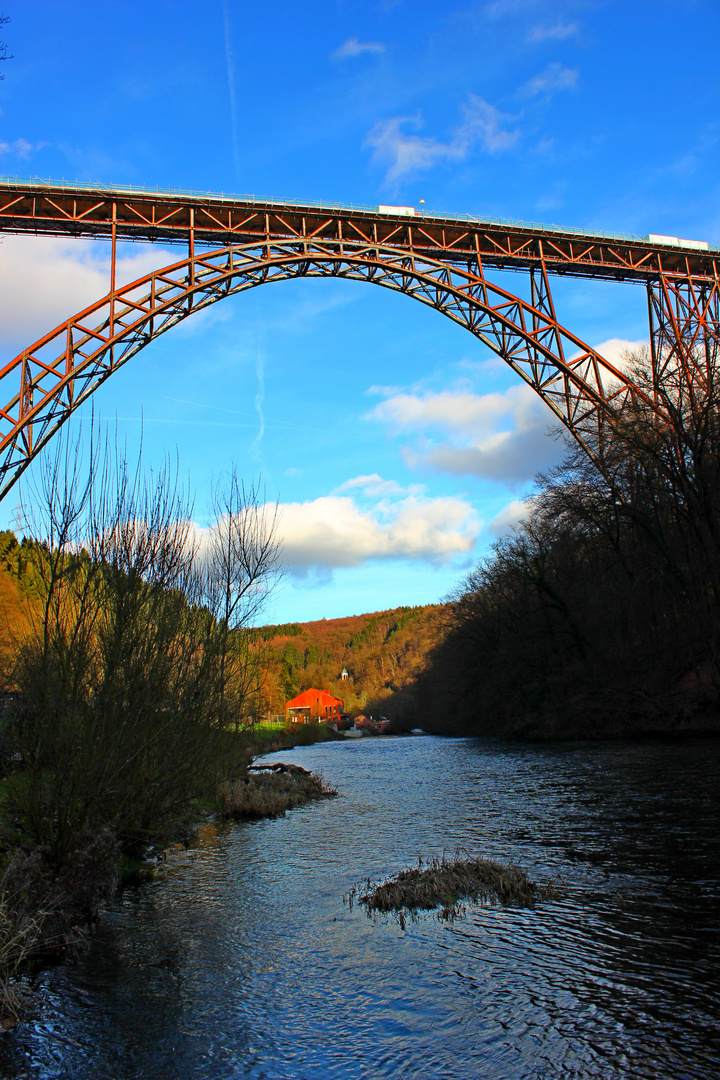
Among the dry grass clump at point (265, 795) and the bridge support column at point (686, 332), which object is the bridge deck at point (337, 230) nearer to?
the bridge support column at point (686, 332)

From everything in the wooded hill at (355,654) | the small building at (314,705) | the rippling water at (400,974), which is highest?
the wooded hill at (355,654)

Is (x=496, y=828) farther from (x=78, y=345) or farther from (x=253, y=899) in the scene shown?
(x=78, y=345)

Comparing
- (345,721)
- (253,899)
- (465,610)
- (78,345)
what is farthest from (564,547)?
(345,721)

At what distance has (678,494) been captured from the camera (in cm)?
2094

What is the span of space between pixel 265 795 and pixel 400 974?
31.6ft

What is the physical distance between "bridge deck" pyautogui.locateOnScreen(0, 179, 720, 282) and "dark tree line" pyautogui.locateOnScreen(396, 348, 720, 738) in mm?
3747

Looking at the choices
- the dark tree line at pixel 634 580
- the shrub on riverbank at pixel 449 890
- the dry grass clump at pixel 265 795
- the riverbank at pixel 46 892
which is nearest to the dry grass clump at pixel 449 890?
the shrub on riverbank at pixel 449 890

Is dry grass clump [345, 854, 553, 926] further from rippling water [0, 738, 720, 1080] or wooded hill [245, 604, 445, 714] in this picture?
wooded hill [245, 604, 445, 714]

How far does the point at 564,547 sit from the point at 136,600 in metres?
23.8

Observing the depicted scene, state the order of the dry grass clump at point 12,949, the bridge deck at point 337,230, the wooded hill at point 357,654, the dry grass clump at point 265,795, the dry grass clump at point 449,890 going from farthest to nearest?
1. the wooded hill at point 357,654
2. the bridge deck at point 337,230
3. the dry grass clump at point 265,795
4. the dry grass clump at point 449,890
5. the dry grass clump at point 12,949

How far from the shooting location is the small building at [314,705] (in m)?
105

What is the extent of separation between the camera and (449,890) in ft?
22.4

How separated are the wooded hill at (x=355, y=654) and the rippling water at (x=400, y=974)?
71.0 metres

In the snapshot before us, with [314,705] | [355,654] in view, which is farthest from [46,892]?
[355,654]
